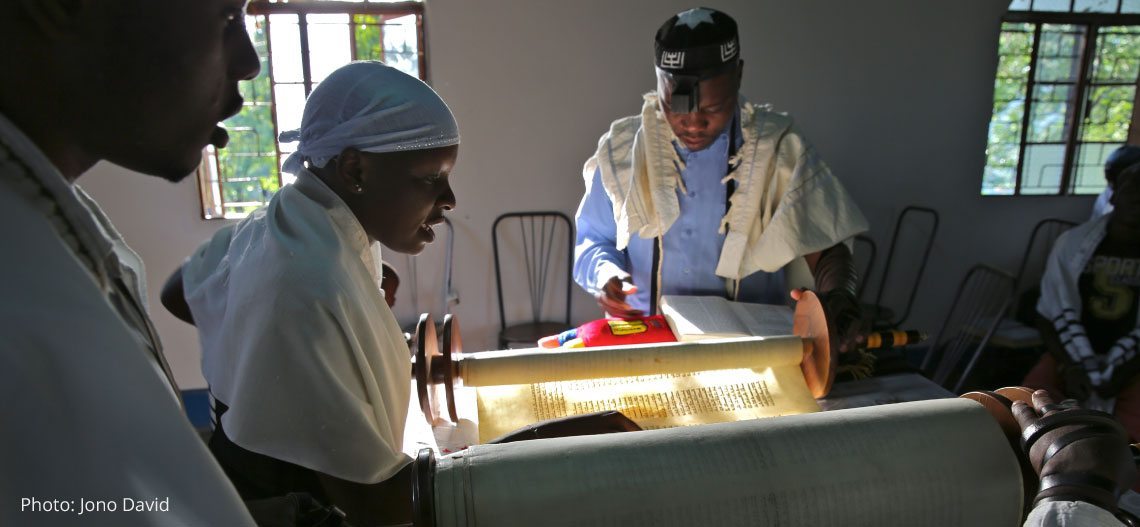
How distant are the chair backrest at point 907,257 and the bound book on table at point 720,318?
262cm

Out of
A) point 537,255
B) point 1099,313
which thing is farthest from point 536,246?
point 1099,313

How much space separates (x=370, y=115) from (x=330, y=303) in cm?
36

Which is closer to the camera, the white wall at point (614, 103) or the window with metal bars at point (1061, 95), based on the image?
the white wall at point (614, 103)

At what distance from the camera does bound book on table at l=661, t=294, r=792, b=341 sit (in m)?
1.49

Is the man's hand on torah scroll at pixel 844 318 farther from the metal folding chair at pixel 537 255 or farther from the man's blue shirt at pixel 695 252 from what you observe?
the metal folding chair at pixel 537 255

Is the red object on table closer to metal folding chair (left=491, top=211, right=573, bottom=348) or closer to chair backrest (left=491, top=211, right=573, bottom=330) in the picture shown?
metal folding chair (left=491, top=211, right=573, bottom=348)

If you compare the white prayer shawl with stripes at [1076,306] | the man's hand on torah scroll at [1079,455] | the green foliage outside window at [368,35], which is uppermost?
the green foliage outside window at [368,35]

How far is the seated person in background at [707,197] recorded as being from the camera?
1.66 meters

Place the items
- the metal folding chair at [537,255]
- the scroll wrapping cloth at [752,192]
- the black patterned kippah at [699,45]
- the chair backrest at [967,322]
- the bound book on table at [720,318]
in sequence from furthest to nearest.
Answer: the metal folding chair at [537,255] < the chair backrest at [967,322] < the scroll wrapping cloth at [752,192] < the black patterned kippah at [699,45] < the bound book on table at [720,318]

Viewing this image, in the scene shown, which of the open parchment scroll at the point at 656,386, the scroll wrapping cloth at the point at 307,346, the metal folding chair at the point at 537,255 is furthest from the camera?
the metal folding chair at the point at 537,255

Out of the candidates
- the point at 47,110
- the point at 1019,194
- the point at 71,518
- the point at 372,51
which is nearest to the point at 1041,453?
the point at 71,518

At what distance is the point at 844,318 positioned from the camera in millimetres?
1358

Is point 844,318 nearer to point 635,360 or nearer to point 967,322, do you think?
point 635,360

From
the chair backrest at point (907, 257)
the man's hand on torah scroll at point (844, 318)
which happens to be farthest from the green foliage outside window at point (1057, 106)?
the man's hand on torah scroll at point (844, 318)
